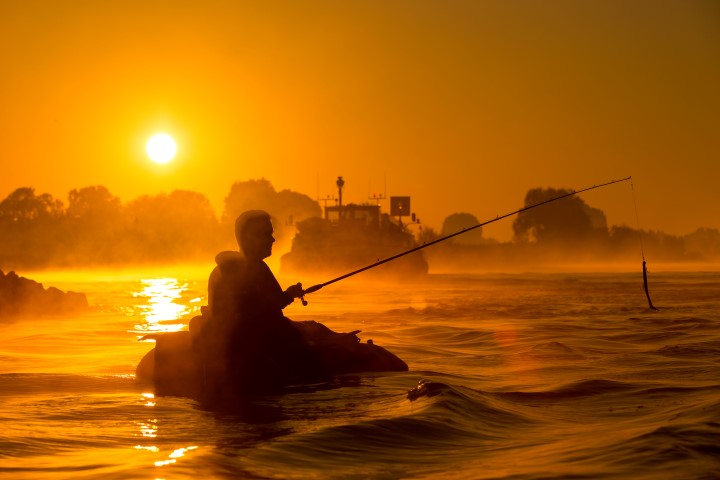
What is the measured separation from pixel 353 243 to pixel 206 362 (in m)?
69.5

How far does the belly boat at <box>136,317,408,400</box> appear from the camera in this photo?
38.8 feet

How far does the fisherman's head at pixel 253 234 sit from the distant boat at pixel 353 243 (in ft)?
218

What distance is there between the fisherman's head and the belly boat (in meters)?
0.99

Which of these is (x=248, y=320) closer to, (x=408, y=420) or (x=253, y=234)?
(x=253, y=234)

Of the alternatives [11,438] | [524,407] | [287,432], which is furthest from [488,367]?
[11,438]

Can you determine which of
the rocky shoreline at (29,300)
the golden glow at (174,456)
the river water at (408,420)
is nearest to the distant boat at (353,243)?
the rocky shoreline at (29,300)

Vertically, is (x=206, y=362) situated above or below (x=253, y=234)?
below

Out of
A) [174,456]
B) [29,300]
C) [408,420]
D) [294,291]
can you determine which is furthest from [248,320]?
[29,300]

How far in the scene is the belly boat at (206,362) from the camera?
1184 centimetres

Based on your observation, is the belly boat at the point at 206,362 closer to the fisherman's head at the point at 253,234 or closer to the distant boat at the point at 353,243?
the fisherman's head at the point at 253,234

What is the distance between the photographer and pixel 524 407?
10.9m

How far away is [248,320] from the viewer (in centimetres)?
1168

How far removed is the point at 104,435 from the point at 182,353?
3.02 m

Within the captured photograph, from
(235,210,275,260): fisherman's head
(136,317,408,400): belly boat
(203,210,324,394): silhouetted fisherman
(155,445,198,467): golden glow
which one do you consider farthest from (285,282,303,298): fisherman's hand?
(155,445,198,467): golden glow
